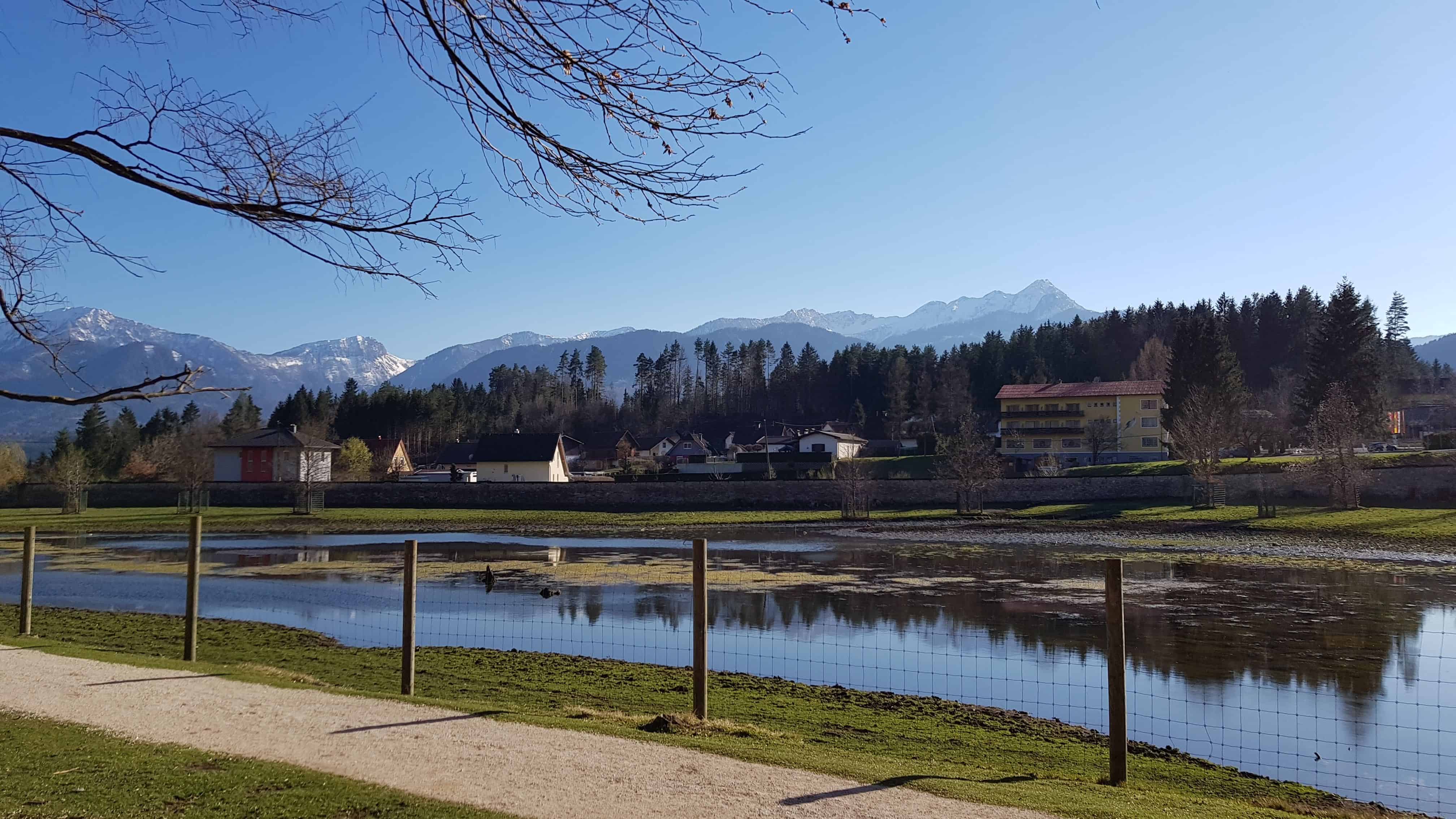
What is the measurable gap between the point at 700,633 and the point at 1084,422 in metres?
83.5

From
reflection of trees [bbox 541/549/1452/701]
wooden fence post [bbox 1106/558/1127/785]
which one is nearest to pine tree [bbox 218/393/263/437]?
reflection of trees [bbox 541/549/1452/701]

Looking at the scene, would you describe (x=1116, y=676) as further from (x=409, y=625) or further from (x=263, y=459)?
(x=263, y=459)

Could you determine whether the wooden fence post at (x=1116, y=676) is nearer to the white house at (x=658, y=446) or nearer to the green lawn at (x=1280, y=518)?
the green lawn at (x=1280, y=518)

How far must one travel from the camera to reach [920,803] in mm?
6297

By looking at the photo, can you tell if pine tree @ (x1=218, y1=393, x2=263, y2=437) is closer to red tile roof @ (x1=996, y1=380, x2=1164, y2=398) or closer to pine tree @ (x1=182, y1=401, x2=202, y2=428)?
pine tree @ (x1=182, y1=401, x2=202, y2=428)

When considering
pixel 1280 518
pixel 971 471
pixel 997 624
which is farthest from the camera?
pixel 971 471

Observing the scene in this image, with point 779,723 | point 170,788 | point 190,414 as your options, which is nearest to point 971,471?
point 779,723

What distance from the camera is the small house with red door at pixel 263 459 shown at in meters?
78.9

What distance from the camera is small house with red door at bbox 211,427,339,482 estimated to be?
7894 cm

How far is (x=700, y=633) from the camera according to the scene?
9.08 meters

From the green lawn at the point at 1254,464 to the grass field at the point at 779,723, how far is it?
49.8 metres

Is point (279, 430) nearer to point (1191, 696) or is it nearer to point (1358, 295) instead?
point (1191, 696)

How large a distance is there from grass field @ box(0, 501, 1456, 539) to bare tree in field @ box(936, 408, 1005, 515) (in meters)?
1.44

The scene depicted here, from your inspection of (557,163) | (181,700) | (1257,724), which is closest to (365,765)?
(181,700)
